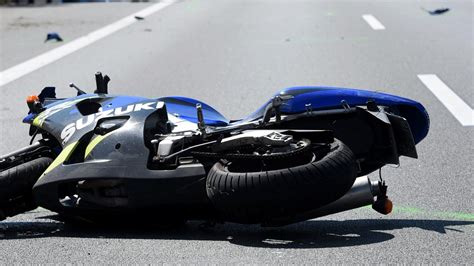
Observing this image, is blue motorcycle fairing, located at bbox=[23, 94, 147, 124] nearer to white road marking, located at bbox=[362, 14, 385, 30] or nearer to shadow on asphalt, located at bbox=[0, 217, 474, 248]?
shadow on asphalt, located at bbox=[0, 217, 474, 248]

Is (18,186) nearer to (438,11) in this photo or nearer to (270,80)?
(270,80)

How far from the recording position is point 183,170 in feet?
18.9

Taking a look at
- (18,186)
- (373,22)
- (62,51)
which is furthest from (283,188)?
(373,22)

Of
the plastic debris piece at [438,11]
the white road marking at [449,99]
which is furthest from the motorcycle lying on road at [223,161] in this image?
the plastic debris piece at [438,11]

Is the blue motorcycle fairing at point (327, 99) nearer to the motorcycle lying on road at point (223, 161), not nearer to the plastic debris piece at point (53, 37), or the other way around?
the motorcycle lying on road at point (223, 161)

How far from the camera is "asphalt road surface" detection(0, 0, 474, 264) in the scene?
549cm

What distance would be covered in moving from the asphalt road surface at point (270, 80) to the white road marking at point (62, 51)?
21 centimetres

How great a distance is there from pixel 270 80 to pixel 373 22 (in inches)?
308

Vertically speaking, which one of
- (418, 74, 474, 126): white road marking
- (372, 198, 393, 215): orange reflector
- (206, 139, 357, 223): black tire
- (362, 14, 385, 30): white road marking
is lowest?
(362, 14, 385, 30): white road marking

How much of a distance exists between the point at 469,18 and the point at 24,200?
53.3ft

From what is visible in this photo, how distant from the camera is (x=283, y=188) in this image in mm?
5336

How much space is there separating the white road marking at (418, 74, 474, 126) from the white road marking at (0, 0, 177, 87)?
5939 mm

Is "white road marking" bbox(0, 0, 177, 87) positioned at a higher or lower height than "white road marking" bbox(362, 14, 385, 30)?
higher


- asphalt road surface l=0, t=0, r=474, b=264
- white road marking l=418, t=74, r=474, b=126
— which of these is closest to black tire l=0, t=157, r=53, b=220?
asphalt road surface l=0, t=0, r=474, b=264
